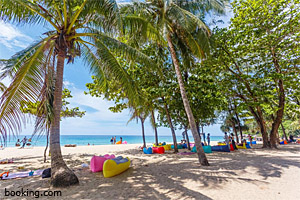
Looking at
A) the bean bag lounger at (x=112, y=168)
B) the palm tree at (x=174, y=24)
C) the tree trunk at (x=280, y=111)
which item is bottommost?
the bean bag lounger at (x=112, y=168)

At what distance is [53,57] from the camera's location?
534cm

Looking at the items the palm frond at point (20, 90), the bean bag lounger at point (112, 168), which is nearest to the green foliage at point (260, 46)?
the bean bag lounger at point (112, 168)

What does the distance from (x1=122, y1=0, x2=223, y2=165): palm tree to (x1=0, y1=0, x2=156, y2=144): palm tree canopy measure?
3.08 feet

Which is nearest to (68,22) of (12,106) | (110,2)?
(110,2)

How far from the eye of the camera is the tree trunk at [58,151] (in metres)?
4.63

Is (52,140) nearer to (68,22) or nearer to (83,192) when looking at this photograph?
(83,192)

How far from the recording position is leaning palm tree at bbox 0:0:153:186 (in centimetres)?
393

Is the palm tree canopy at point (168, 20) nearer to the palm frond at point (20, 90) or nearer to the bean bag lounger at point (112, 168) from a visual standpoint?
the palm frond at point (20, 90)

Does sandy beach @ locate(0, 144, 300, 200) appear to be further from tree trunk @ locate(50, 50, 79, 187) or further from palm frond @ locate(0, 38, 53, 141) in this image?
palm frond @ locate(0, 38, 53, 141)

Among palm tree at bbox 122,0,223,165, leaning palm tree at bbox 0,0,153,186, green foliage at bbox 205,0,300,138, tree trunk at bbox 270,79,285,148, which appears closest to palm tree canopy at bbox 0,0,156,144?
leaning palm tree at bbox 0,0,153,186

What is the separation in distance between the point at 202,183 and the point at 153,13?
7.93 meters

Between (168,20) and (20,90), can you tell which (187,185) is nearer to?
(20,90)

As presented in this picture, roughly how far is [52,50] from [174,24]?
592 cm

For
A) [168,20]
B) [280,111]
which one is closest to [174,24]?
[168,20]
